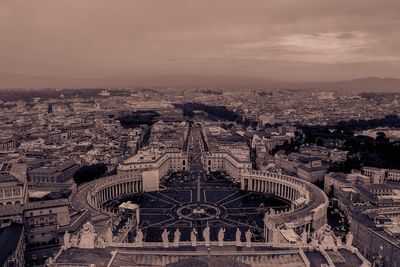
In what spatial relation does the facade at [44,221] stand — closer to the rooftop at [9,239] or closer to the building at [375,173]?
the rooftop at [9,239]

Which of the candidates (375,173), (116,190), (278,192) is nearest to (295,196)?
(278,192)

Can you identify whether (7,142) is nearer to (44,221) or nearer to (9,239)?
(44,221)

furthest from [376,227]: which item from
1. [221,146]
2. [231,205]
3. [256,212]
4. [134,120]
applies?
[134,120]

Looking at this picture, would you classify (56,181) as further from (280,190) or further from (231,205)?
(280,190)

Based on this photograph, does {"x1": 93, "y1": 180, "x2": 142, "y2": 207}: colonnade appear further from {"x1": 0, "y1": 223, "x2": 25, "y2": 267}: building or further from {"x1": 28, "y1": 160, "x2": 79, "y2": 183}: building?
{"x1": 0, "y1": 223, "x2": 25, "y2": 267}: building

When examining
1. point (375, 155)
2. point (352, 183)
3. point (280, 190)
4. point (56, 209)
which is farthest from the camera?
point (375, 155)

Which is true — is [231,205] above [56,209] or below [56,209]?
below

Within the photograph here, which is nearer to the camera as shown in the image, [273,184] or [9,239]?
[9,239]

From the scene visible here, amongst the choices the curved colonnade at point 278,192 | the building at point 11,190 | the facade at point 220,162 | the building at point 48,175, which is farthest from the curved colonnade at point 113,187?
the facade at point 220,162
